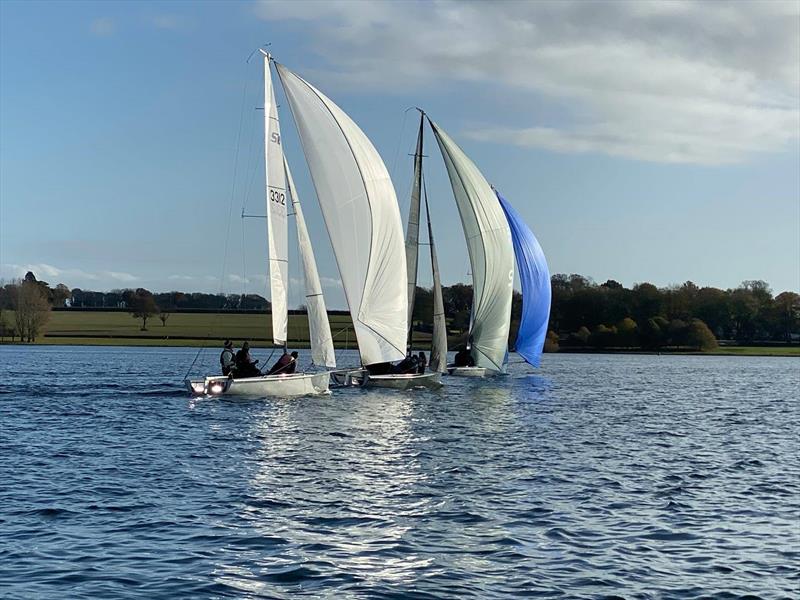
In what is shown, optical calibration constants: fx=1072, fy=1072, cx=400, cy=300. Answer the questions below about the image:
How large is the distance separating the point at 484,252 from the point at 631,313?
100 meters

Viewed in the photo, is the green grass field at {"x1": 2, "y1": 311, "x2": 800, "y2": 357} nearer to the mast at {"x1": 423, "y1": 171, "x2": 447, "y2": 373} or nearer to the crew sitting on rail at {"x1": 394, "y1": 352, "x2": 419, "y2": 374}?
the mast at {"x1": 423, "y1": 171, "x2": 447, "y2": 373}

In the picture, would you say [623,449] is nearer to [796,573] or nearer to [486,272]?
[796,573]

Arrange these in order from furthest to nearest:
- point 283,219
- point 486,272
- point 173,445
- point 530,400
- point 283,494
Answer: point 486,272
point 530,400
point 283,219
point 173,445
point 283,494

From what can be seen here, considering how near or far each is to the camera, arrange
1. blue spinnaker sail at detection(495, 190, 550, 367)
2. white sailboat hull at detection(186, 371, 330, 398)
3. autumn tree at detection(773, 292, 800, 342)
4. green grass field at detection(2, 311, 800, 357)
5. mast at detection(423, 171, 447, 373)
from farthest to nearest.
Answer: autumn tree at detection(773, 292, 800, 342) < green grass field at detection(2, 311, 800, 357) < blue spinnaker sail at detection(495, 190, 550, 367) < mast at detection(423, 171, 447, 373) < white sailboat hull at detection(186, 371, 330, 398)

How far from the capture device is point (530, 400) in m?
46.3

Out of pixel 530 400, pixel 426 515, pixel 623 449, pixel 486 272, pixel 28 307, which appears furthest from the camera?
pixel 28 307

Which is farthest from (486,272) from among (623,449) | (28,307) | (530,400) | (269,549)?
(28,307)

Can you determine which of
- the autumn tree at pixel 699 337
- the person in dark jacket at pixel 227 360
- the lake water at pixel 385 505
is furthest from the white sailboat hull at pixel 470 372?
the autumn tree at pixel 699 337

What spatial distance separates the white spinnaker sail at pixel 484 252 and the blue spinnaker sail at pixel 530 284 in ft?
20.0

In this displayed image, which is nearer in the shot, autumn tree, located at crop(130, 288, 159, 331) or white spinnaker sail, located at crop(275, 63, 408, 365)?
white spinnaker sail, located at crop(275, 63, 408, 365)

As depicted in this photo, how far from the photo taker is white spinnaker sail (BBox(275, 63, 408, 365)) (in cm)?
3912

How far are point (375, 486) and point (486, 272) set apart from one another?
37.2 metres

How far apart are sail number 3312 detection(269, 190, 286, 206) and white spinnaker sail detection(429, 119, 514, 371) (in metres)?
17.1

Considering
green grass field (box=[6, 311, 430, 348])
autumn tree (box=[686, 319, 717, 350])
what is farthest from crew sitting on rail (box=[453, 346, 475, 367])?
autumn tree (box=[686, 319, 717, 350])
